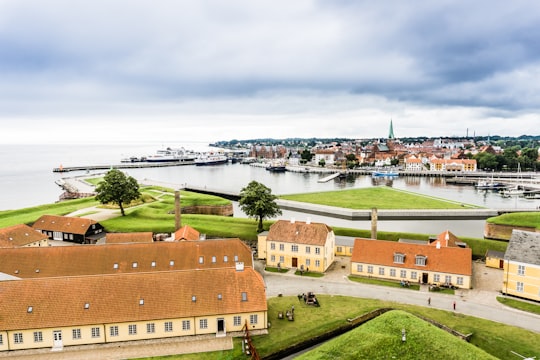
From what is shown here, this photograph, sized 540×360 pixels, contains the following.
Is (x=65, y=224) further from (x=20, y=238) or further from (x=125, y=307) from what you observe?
(x=125, y=307)

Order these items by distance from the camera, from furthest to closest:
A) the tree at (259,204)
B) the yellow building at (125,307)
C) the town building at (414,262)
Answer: the tree at (259,204), the town building at (414,262), the yellow building at (125,307)

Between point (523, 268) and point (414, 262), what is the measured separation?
10.2 meters

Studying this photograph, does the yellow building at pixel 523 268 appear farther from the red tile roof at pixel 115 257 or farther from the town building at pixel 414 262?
the red tile roof at pixel 115 257

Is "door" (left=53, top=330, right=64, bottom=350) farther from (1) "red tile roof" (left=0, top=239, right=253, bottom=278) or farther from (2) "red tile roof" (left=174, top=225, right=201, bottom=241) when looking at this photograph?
(2) "red tile roof" (left=174, top=225, right=201, bottom=241)

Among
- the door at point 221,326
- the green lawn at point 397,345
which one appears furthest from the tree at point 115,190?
the green lawn at point 397,345

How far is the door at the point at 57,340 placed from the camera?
27.9 meters

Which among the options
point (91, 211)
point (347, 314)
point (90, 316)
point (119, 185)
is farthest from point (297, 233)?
point (91, 211)

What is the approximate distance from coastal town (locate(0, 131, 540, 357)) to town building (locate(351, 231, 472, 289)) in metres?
0.11

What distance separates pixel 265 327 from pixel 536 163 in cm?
19575

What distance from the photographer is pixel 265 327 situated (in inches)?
1206

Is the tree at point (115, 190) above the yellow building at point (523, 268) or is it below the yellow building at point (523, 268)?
above

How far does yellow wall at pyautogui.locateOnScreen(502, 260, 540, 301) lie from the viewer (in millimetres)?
36781

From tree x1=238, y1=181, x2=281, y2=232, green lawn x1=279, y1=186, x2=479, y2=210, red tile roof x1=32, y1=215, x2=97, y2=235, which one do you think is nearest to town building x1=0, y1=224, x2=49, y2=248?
red tile roof x1=32, y1=215, x2=97, y2=235

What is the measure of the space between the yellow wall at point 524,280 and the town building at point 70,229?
177ft
